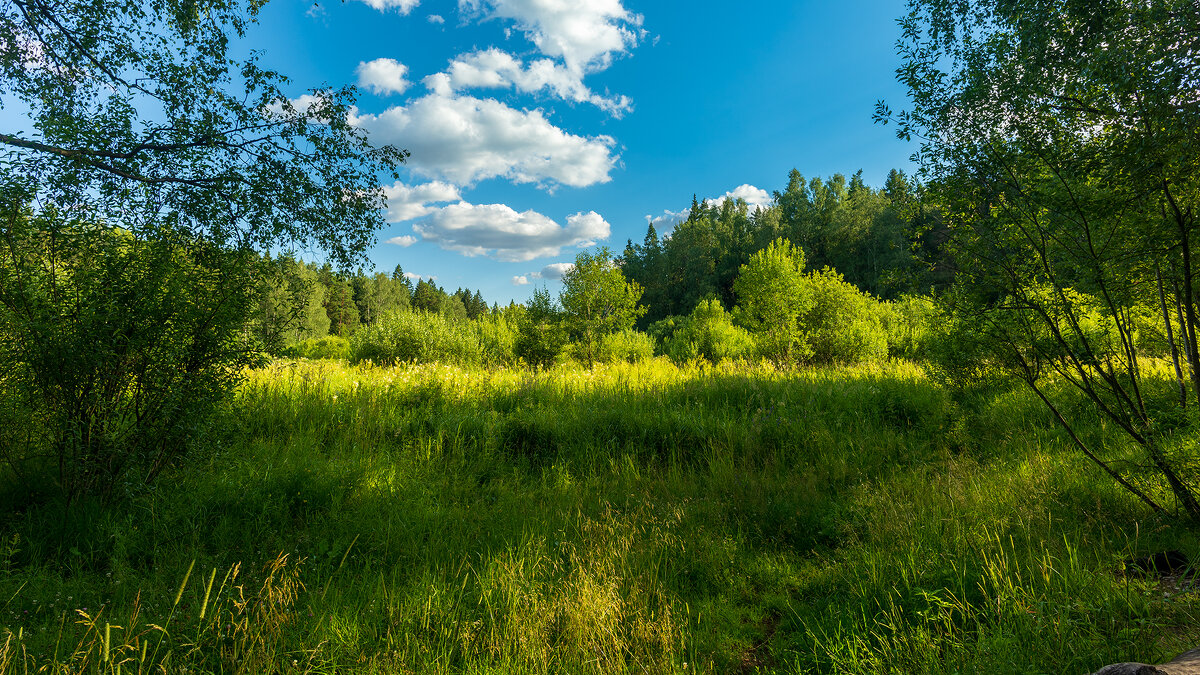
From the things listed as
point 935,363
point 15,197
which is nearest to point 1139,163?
point 935,363

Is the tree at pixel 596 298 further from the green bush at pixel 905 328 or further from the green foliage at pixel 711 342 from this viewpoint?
the green bush at pixel 905 328

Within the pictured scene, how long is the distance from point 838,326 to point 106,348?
22.3 metres

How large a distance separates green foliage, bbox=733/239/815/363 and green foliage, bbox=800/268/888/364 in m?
0.52

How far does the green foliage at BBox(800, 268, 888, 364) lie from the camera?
19.9 meters

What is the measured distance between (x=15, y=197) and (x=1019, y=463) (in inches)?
427

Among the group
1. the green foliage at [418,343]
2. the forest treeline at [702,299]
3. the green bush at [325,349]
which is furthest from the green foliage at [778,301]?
the green bush at [325,349]

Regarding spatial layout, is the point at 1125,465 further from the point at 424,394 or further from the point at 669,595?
the point at 424,394

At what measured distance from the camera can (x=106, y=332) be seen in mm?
4281

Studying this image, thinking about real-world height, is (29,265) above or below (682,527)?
above

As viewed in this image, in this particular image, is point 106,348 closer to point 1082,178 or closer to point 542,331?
point 1082,178

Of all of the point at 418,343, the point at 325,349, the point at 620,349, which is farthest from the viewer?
the point at 325,349

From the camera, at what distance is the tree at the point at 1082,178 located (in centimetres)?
323

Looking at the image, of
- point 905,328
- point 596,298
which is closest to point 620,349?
point 596,298

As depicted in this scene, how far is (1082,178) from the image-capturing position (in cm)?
364
